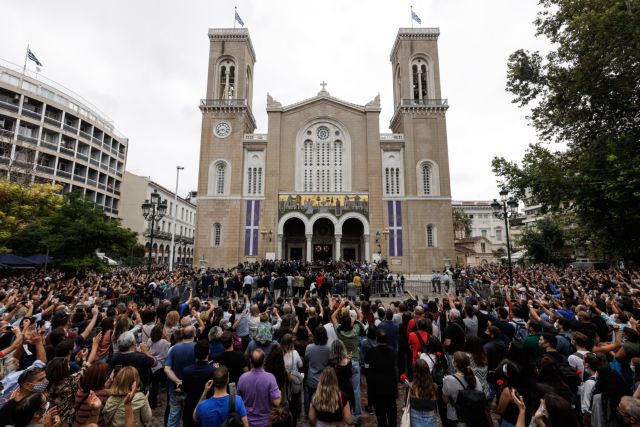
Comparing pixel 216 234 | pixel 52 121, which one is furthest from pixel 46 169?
pixel 216 234

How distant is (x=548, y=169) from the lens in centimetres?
1491

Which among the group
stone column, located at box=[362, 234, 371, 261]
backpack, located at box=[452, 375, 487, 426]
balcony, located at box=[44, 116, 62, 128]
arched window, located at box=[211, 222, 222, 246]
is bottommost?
backpack, located at box=[452, 375, 487, 426]

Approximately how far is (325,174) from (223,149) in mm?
10268

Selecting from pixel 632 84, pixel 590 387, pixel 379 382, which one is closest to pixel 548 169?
pixel 632 84

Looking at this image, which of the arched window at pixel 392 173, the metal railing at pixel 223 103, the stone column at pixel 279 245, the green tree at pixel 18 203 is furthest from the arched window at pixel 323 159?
the green tree at pixel 18 203

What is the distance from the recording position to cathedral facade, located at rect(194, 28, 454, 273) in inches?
1161

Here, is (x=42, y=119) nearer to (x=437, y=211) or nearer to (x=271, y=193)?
(x=271, y=193)

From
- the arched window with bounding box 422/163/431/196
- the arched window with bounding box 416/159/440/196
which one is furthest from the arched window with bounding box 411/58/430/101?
the arched window with bounding box 422/163/431/196

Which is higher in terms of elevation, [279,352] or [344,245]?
[344,245]

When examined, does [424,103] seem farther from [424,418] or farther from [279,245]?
[424,418]

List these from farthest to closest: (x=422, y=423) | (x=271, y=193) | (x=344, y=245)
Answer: (x=344, y=245), (x=271, y=193), (x=422, y=423)

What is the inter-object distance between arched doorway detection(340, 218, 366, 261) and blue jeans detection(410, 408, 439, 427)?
2871 centimetres

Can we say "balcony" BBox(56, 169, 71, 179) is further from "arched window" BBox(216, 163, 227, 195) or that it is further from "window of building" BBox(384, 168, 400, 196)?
"window of building" BBox(384, 168, 400, 196)

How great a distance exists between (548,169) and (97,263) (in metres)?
25.1
